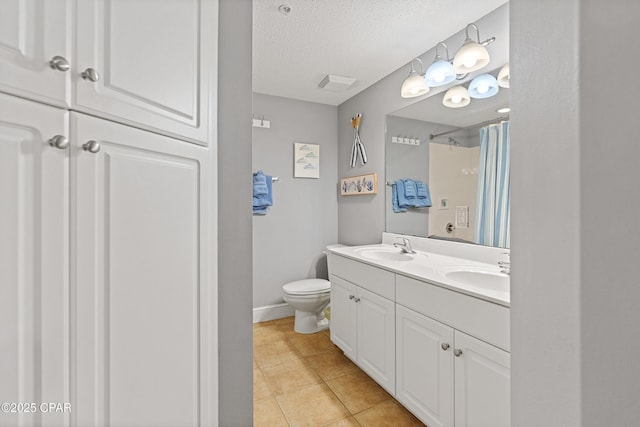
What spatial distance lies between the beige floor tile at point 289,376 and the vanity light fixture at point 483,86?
2.16 m

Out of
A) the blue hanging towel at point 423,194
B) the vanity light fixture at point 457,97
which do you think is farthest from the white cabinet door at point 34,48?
the blue hanging towel at point 423,194

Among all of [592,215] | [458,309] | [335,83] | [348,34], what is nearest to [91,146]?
[592,215]

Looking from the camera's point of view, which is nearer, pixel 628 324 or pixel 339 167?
pixel 628 324

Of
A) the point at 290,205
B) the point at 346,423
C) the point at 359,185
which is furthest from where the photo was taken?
the point at 290,205

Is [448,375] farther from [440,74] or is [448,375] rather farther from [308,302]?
[440,74]

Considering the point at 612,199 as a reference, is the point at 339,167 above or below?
above

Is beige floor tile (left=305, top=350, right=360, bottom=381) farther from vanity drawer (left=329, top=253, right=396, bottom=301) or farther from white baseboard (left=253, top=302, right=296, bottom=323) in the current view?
white baseboard (left=253, top=302, right=296, bottom=323)

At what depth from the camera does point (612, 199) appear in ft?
1.70

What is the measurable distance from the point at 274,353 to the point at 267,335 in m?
0.35

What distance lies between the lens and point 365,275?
1.91 meters

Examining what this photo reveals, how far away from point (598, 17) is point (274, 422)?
77.9 inches

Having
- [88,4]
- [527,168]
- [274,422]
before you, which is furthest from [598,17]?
[274,422]

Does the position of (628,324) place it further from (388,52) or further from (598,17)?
(388,52)

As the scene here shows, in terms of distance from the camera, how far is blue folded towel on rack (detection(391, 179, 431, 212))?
2333mm
